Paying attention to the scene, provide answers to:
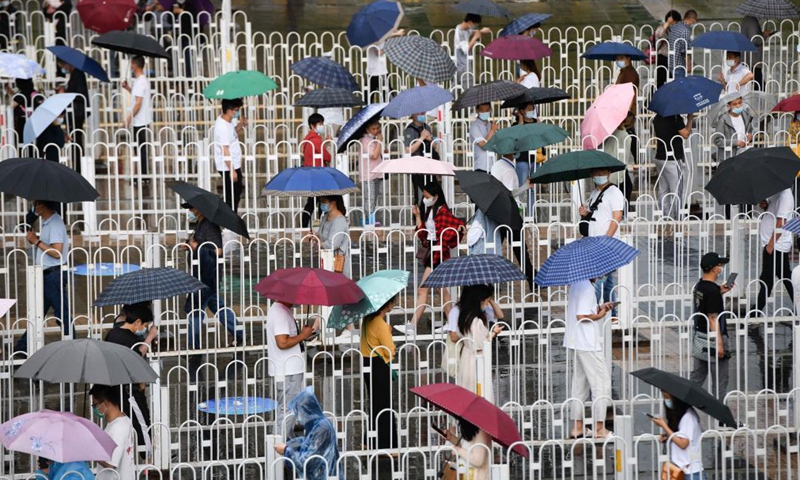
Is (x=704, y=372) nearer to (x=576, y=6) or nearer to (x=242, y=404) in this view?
(x=242, y=404)

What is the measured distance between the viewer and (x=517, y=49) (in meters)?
20.1

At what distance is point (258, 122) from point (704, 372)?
31.8 ft

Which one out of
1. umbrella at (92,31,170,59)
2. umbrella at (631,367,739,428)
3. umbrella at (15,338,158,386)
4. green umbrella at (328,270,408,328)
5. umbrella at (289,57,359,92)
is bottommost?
umbrella at (631,367,739,428)

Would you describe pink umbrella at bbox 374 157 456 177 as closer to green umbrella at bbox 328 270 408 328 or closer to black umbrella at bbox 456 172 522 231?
black umbrella at bbox 456 172 522 231

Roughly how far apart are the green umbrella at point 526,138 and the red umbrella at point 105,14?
7029 millimetres

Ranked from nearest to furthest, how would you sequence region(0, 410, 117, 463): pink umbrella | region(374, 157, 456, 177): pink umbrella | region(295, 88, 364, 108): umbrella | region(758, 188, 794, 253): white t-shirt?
1. region(0, 410, 117, 463): pink umbrella
2. region(758, 188, 794, 253): white t-shirt
3. region(374, 157, 456, 177): pink umbrella
4. region(295, 88, 364, 108): umbrella

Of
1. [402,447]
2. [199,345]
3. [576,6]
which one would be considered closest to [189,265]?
[199,345]

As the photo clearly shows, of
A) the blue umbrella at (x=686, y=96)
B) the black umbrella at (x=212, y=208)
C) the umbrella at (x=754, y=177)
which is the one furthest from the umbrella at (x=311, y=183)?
the blue umbrella at (x=686, y=96)

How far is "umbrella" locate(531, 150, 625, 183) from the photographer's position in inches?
567

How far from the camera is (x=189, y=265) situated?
1495 centimetres

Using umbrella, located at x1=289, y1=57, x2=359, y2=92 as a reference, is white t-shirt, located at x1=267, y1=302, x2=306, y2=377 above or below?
below

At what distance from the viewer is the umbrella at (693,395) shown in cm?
1012

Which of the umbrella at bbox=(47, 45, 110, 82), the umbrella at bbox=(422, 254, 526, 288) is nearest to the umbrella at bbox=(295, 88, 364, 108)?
the umbrella at bbox=(47, 45, 110, 82)

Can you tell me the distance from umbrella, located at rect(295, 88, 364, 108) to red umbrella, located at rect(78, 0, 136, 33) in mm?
4018
